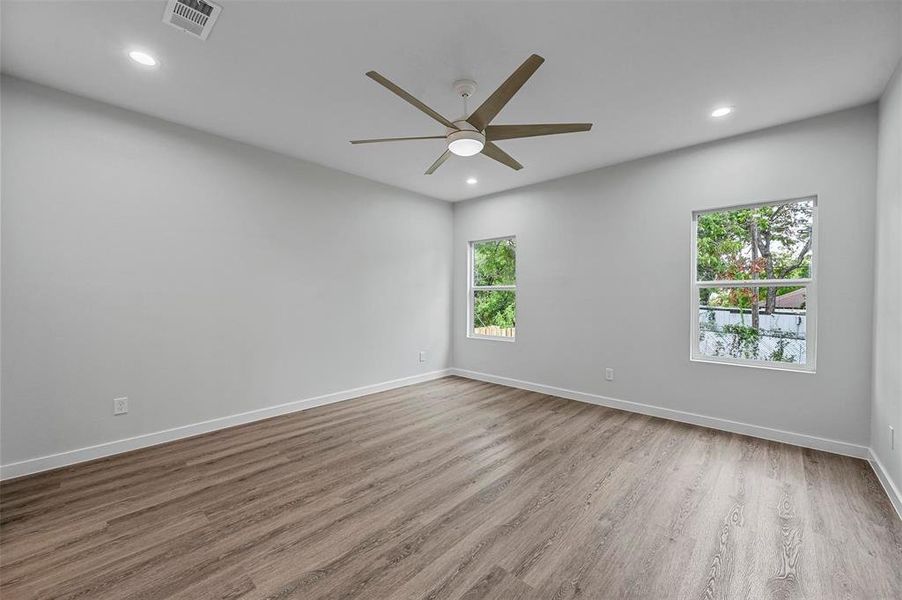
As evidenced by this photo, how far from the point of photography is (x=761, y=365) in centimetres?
331

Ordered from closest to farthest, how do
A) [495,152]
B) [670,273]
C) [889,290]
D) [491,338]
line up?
[889,290] → [495,152] → [670,273] → [491,338]

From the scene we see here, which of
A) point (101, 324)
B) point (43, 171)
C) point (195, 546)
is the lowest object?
point (195, 546)

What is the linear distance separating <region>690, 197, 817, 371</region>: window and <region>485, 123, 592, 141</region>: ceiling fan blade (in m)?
2.20

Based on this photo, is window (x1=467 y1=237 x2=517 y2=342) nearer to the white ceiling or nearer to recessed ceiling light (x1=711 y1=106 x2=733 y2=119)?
the white ceiling

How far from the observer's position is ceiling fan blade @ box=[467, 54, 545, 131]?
1741 millimetres

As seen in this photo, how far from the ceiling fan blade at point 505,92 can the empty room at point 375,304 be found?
0.02m

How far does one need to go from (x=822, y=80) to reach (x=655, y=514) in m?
3.07

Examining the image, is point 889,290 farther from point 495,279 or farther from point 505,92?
point 495,279

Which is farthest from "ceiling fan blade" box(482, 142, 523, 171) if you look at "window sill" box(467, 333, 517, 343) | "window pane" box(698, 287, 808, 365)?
"window sill" box(467, 333, 517, 343)

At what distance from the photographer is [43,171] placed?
262 centimetres

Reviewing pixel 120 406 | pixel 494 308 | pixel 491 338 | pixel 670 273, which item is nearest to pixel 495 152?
pixel 670 273

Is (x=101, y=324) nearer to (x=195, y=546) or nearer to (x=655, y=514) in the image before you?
(x=195, y=546)

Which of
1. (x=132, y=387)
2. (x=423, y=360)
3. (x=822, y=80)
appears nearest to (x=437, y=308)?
(x=423, y=360)

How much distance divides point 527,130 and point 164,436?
3.74 meters
